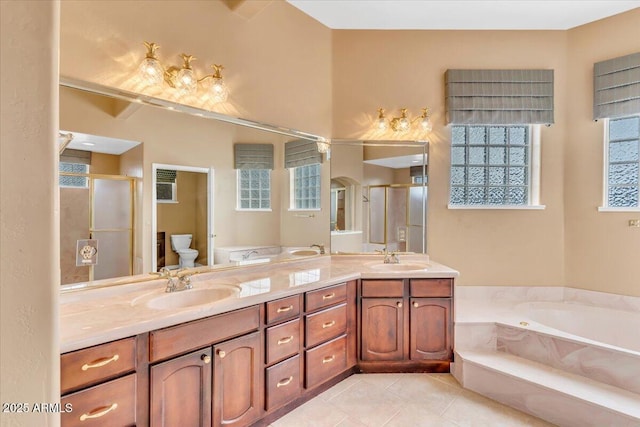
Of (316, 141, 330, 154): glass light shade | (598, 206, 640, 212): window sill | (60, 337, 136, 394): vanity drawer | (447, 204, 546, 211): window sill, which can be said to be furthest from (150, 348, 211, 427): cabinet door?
(598, 206, 640, 212): window sill

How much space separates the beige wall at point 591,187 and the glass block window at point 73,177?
12.7ft

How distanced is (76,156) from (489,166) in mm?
3299

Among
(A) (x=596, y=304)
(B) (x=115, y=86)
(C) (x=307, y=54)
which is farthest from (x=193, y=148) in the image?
(A) (x=596, y=304)

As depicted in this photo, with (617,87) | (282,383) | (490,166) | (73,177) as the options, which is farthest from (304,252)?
(617,87)

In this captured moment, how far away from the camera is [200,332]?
4.77ft

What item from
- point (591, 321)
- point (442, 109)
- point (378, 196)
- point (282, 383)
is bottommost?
point (282, 383)

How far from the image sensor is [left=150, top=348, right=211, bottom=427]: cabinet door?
1326 mm

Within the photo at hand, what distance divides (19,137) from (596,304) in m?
3.99

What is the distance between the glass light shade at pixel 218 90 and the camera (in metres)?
2.06

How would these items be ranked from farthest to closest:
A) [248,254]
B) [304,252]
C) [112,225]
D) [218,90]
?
[304,252]
[248,254]
[218,90]
[112,225]

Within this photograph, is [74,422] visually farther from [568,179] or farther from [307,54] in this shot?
[568,179]

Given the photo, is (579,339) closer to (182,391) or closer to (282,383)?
(282,383)

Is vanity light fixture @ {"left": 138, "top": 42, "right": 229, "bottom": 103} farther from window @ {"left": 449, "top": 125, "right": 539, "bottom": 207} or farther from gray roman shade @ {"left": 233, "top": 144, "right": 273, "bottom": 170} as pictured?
window @ {"left": 449, "top": 125, "right": 539, "bottom": 207}

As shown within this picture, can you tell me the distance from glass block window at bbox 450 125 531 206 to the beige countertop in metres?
0.88
